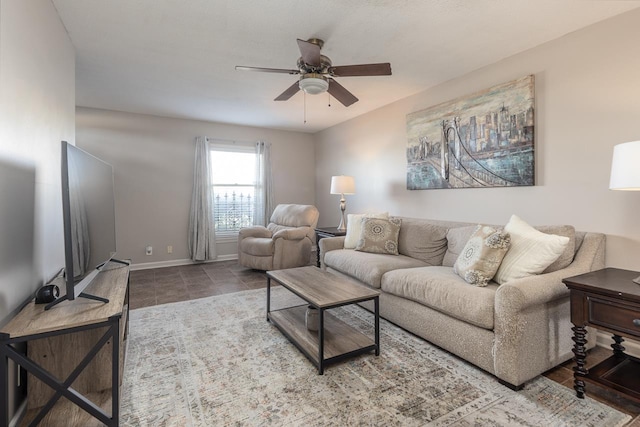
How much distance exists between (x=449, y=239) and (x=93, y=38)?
3.58m

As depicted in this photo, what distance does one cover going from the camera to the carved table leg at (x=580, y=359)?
169cm

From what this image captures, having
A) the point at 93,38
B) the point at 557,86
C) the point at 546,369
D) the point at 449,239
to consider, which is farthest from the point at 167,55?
the point at 546,369

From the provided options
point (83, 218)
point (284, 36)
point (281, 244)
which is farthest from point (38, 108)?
point (281, 244)

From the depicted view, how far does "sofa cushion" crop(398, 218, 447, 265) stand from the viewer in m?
3.12

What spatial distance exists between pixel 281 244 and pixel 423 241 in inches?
79.9

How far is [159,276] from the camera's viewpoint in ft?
14.3

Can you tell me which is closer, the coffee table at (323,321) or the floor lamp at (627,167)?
the floor lamp at (627,167)

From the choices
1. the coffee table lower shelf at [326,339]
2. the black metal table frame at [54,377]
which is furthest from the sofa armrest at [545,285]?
the black metal table frame at [54,377]

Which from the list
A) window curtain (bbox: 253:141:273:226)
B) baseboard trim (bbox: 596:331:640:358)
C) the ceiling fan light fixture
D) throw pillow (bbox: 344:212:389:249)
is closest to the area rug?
baseboard trim (bbox: 596:331:640:358)

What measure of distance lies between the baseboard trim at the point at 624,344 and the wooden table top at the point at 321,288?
67.6 inches

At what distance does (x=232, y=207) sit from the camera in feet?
18.2

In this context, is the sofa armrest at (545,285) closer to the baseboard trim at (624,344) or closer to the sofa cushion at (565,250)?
the sofa cushion at (565,250)

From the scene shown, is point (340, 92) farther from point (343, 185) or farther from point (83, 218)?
point (83, 218)

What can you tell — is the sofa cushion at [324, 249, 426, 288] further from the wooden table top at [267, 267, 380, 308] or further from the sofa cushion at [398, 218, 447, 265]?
the wooden table top at [267, 267, 380, 308]
